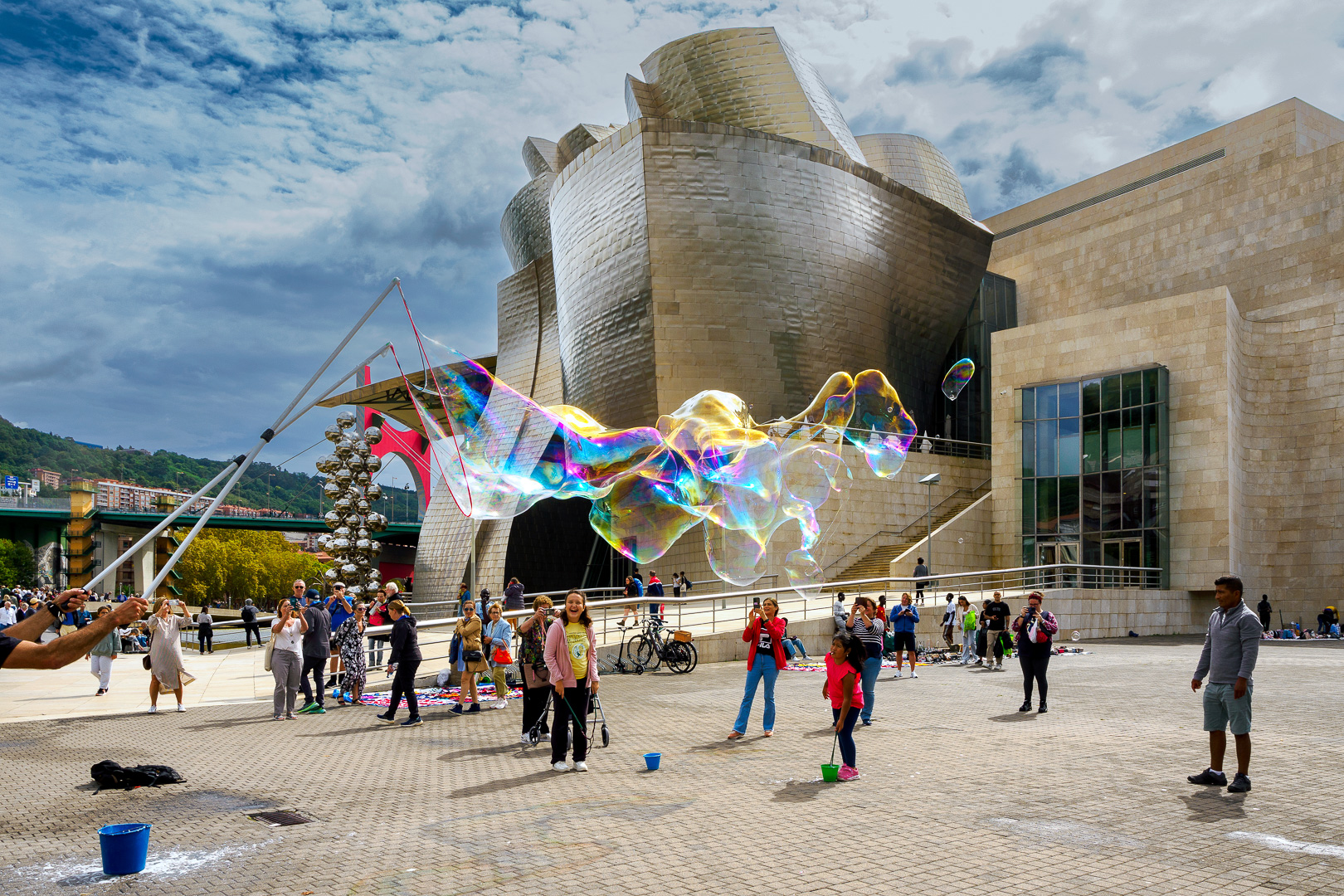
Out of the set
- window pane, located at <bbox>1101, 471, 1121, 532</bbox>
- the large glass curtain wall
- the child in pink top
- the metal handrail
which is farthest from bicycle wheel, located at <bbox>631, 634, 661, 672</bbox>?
window pane, located at <bbox>1101, 471, 1121, 532</bbox>

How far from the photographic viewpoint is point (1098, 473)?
30.7 meters

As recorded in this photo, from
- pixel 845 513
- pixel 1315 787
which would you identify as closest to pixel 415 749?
pixel 1315 787

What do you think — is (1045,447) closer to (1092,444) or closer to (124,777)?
(1092,444)

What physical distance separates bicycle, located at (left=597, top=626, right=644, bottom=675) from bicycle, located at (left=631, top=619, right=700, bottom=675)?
9 centimetres

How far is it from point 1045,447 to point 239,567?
62621 millimetres

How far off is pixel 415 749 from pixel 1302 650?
64.9 feet

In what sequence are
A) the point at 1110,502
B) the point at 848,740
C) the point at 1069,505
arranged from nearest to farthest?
the point at 848,740
the point at 1110,502
the point at 1069,505

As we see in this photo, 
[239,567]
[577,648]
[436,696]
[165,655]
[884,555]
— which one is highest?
[577,648]

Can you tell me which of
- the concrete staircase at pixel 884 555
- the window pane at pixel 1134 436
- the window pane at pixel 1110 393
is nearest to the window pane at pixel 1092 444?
the window pane at pixel 1110 393

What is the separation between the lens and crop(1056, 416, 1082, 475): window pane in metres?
31.3

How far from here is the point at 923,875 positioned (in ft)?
16.7

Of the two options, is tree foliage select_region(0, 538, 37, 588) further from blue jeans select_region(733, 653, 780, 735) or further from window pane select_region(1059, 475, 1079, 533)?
blue jeans select_region(733, 653, 780, 735)

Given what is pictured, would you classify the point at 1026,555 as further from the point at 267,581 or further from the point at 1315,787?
the point at 267,581

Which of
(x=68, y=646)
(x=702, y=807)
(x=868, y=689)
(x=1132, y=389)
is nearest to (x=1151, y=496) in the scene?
(x=1132, y=389)
